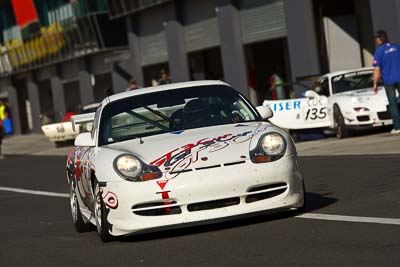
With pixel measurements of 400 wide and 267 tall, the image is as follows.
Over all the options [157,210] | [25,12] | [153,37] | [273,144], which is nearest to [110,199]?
[157,210]

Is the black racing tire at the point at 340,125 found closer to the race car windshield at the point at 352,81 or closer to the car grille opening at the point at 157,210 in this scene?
the race car windshield at the point at 352,81

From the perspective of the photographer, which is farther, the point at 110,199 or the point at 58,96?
the point at 58,96

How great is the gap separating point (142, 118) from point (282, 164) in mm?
1705

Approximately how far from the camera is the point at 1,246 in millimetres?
10531

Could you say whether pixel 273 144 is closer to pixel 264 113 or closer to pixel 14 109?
pixel 264 113

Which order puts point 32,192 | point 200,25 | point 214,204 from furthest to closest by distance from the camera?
point 200,25, point 32,192, point 214,204

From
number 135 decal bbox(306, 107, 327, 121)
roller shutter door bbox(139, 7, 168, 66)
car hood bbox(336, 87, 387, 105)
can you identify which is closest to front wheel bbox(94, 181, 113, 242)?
car hood bbox(336, 87, 387, 105)

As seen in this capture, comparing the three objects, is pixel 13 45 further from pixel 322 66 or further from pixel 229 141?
pixel 229 141

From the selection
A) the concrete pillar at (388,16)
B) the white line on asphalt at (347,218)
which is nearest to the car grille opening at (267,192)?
the white line on asphalt at (347,218)

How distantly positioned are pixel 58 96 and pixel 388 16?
3080cm

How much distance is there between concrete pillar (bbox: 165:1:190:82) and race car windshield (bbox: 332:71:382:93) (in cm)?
1628

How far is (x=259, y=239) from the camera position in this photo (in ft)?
28.7

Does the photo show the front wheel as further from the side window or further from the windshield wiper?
the side window

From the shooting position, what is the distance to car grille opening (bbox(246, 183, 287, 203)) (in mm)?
9422
